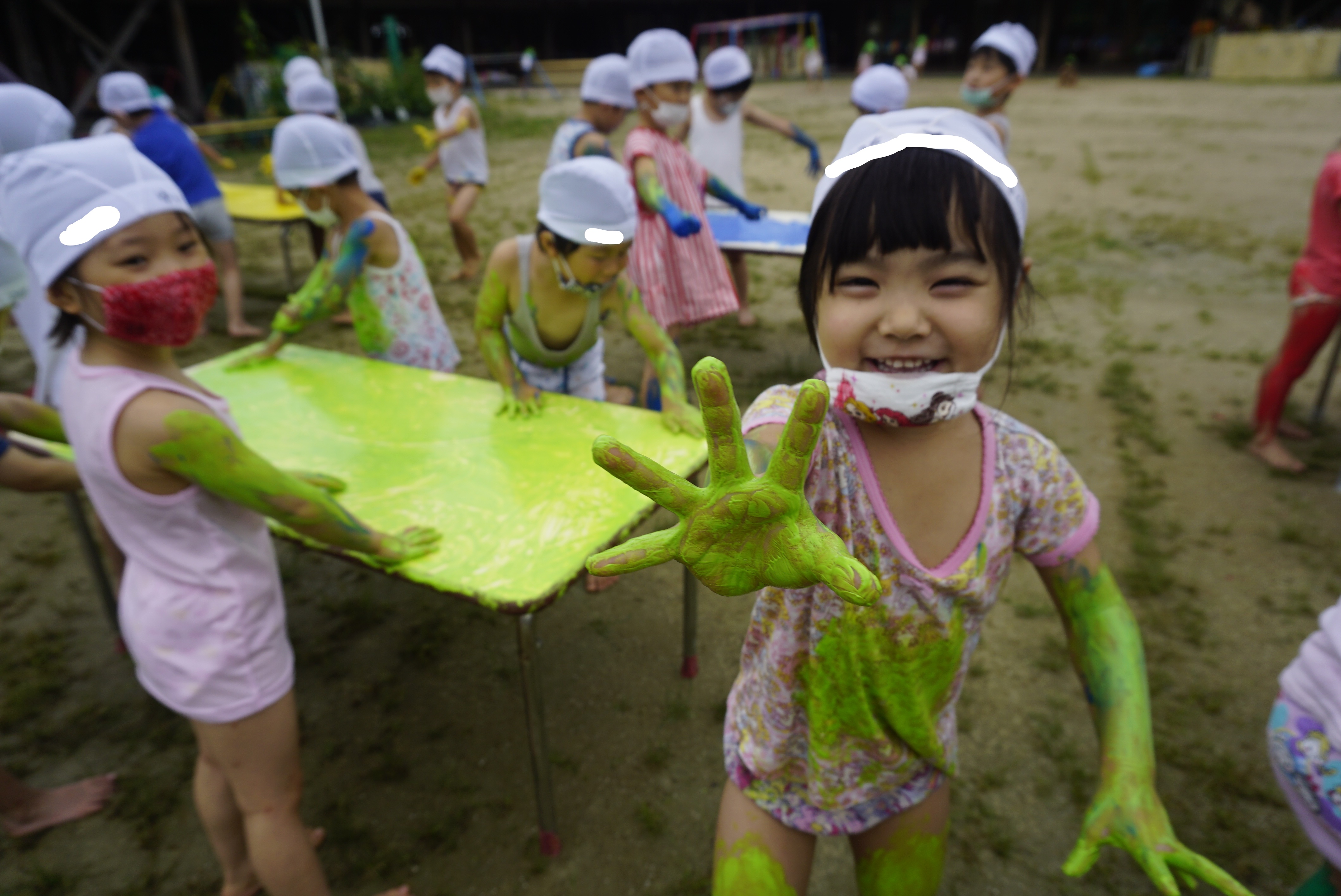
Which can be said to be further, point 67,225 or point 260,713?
point 260,713

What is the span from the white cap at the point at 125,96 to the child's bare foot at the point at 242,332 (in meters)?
1.46

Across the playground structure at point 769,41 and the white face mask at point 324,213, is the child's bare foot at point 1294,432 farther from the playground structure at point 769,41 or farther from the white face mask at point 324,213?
the playground structure at point 769,41

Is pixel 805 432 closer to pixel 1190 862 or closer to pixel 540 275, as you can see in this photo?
pixel 1190 862

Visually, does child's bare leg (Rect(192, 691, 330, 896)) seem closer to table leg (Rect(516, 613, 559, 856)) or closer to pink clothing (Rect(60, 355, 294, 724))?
pink clothing (Rect(60, 355, 294, 724))

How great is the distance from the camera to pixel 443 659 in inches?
106

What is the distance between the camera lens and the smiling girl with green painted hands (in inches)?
33.0

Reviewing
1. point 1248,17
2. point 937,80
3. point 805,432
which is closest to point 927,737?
point 805,432

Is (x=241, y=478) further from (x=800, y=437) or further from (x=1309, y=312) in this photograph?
(x=1309, y=312)

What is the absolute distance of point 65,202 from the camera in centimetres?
138

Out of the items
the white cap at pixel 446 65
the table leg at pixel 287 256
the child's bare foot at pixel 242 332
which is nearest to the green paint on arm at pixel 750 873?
the child's bare foot at pixel 242 332

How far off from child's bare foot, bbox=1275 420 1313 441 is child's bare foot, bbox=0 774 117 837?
5.05 metres

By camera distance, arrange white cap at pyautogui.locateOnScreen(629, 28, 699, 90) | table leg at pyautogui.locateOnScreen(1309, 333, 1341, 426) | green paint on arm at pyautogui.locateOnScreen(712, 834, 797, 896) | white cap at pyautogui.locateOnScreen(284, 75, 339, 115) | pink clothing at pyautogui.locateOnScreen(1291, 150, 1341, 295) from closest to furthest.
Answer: green paint on arm at pyautogui.locateOnScreen(712, 834, 797, 896) → pink clothing at pyautogui.locateOnScreen(1291, 150, 1341, 295) → white cap at pyautogui.locateOnScreen(629, 28, 699, 90) → table leg at pyautogui.locateOnScreen(1309, 333, 1341, 426) → white cap at pyautogui.locateOnScreen(284, 75, 339, 115)

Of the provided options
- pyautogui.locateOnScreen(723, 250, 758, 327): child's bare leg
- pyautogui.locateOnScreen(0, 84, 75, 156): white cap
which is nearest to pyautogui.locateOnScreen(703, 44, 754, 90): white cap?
pyautogui.locateOnScreen(723, 250, 758, 327): child's bare leg

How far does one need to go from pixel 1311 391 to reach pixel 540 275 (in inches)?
177
